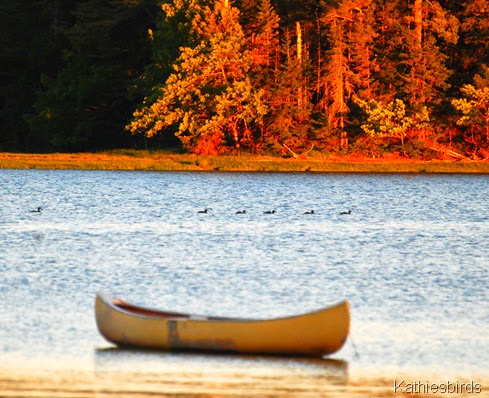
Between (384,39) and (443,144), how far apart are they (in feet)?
24.1

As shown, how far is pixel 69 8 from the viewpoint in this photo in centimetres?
8300

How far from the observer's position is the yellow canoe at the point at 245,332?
Result: 1634 centimetres

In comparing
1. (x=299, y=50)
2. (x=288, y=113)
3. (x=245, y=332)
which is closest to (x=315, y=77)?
(x=299, y=50)

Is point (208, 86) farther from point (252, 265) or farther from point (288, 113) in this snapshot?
point (252, 265)

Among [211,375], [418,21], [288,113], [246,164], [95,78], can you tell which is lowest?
[246,164]

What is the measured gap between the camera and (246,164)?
6744 centimetres

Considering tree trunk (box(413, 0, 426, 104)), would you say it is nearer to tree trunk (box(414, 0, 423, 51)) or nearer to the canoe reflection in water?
tree trunk (box(414, 0, 423, 51))

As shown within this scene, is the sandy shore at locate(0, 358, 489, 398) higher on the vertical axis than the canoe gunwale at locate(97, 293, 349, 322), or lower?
lower

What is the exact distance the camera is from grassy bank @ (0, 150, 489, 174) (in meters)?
66.4

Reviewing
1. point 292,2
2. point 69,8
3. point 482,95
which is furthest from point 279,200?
point 69,8

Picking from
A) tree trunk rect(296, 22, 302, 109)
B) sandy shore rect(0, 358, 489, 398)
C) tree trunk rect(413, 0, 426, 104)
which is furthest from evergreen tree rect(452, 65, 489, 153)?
sandy shore rect(0, 358, 489, 398)

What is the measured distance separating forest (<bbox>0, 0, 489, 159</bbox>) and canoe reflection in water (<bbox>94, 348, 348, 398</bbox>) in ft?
159

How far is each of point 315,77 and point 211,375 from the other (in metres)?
55.8

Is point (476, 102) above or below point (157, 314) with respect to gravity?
above
